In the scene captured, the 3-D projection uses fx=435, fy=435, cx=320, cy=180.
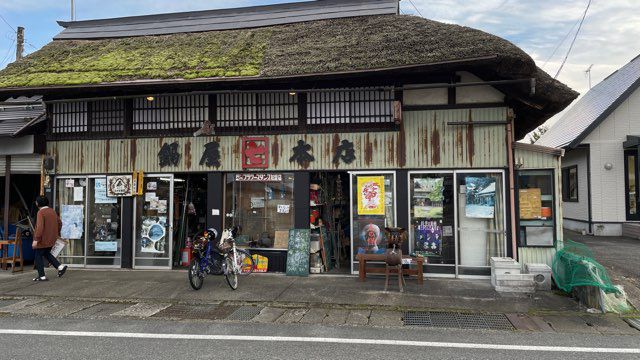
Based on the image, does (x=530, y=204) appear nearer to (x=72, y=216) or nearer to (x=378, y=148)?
(x=378, y=148)

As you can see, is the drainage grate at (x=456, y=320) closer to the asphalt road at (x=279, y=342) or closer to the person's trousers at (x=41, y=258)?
the asphalt road at (x=279, y=342)

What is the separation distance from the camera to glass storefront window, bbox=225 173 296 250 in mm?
10211

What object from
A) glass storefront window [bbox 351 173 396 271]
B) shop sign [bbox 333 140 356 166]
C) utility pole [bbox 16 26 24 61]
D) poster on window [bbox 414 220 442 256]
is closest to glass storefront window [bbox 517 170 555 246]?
Answer: poster on window [bbox 414 220 442 256]

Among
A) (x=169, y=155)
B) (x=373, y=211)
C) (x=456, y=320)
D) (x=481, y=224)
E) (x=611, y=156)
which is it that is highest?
(x=611, y=156)

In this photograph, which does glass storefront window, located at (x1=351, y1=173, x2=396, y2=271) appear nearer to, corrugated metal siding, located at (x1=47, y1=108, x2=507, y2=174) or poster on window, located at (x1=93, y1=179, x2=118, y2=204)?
corrugated metal siding, located at (x1=47, y1=108, x2=507, y2=174)

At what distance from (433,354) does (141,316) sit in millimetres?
4533

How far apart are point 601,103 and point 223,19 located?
1489 cm

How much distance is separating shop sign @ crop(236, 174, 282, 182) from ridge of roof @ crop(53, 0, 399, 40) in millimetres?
4540

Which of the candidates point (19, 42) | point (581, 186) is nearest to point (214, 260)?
point (581, 186)

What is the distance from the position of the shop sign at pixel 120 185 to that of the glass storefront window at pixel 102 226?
18cm

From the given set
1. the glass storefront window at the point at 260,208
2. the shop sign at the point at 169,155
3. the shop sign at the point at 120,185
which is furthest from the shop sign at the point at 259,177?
the shop sign at the point at 120,185

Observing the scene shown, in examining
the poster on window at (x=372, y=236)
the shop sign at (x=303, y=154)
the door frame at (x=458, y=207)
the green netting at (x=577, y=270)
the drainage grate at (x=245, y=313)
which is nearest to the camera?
the drainage grate at (x=245, y=313)

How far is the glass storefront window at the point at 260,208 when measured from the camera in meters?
10.2

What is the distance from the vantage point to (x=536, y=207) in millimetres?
9109
